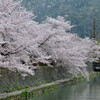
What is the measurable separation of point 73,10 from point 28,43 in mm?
108947

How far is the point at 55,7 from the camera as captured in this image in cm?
12300

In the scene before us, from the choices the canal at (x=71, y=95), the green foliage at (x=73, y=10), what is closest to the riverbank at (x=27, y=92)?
the canal at (x=71, y=95)

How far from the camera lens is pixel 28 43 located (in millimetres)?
15133

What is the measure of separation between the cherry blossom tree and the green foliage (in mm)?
58735

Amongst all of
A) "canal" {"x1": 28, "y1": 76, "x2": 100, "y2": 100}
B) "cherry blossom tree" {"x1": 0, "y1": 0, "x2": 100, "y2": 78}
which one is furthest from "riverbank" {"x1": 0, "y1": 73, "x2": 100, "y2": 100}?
"cherry blossom tree" {"x1": 0, "y1": 0, "x2": 100, "y2": 78}

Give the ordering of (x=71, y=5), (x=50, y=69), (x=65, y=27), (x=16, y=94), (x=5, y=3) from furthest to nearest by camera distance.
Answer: (x=71, y=5)
(x=65, y=27)
(x=50, y=69)
(x=5, y=3)
(x=16, y=94)

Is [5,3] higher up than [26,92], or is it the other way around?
[5,3]

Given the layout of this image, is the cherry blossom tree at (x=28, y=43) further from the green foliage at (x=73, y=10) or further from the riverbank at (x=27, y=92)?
the green foliage at (x=73, y=10)

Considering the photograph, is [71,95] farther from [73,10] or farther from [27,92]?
[73,10]

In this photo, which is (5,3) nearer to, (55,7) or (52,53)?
(52,53)

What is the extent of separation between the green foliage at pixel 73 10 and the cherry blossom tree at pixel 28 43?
58735mm

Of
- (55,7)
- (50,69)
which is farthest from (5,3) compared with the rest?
(55,7)

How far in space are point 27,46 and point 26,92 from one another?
2.74 m

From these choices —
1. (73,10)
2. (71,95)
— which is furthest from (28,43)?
(73,10)
